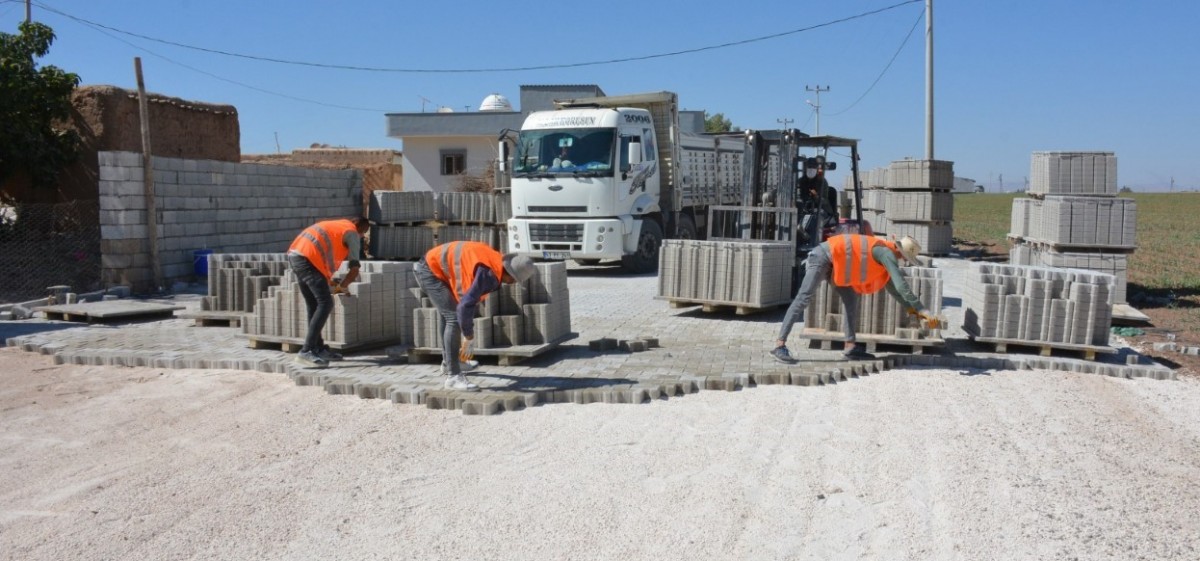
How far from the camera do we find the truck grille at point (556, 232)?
16.1 m

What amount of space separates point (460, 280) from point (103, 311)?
6.64m

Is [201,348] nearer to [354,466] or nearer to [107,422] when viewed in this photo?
[107,422]

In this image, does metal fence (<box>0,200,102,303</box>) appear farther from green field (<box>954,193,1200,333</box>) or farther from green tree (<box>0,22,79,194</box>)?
green field (<box>954,193,1200,333</box>)

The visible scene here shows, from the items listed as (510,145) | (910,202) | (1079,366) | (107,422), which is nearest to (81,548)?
(107,422)

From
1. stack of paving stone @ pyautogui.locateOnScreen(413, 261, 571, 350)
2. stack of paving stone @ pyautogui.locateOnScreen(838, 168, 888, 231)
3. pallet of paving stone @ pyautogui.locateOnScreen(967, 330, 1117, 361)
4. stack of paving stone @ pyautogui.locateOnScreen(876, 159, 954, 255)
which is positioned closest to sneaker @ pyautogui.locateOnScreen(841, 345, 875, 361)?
pallet of paving stone @ pyautogui.locateOnScreen(967, 330, 1117, 361)

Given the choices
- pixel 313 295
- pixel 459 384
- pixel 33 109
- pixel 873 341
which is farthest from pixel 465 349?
pixel 33 109

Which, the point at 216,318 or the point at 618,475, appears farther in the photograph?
the point at 216,318

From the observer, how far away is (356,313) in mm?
8820

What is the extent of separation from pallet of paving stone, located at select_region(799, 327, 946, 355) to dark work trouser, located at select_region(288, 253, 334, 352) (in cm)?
473

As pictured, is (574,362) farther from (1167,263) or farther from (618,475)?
(1167,263)

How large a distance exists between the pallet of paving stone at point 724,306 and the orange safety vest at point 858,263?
105 inches

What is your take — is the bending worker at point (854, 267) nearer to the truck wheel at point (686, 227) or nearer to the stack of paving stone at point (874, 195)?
the truck wheel at point (686, 227)

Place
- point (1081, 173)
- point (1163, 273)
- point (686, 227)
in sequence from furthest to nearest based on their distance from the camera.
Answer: point (686, 227) → point (1163, 273) → point (1081, 173)

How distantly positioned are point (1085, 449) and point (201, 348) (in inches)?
322
